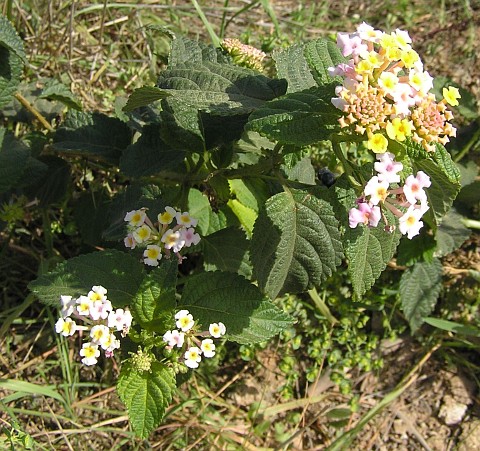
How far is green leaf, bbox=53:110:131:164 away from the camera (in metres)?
2.04

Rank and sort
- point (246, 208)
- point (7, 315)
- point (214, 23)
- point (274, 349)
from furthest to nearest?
point (214, 23) < point (274, 349) < point (7, 315) < point (246, 208)

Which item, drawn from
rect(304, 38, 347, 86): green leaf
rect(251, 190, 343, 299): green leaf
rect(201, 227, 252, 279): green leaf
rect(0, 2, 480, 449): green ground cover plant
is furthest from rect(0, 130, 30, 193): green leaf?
rect(304, 38, 347, 86): green leaf

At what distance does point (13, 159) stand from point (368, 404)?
171 centimetres

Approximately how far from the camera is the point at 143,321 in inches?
64.6

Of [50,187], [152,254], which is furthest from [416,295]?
[50,187]

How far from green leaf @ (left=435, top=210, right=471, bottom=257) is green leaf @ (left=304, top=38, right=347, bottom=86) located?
1144 mm

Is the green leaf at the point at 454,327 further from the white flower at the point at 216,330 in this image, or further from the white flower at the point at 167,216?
the white flower at the point at 167,216

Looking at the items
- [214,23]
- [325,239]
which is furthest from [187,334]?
[214,23]

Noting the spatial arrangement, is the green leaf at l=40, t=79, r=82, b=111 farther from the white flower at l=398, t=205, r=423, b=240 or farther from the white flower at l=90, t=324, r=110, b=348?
the white flower at l=398, t=205, r=423, b=240

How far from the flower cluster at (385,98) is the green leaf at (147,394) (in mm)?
811

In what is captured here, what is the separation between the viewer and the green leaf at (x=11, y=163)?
76.2 inches

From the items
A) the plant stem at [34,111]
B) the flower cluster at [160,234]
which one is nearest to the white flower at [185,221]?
the flower cluster at [160,234]

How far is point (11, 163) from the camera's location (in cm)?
194

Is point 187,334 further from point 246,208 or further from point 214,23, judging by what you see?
point 214,23
